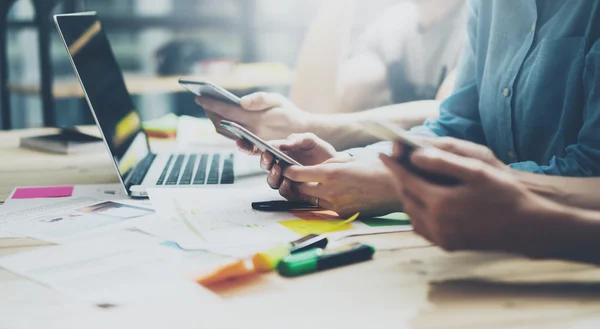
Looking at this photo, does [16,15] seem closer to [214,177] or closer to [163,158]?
[163,158]

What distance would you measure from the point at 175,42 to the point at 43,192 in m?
2.31

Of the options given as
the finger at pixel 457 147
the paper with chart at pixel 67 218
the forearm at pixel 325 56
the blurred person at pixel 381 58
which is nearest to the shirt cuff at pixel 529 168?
the finger at pixel 457 147

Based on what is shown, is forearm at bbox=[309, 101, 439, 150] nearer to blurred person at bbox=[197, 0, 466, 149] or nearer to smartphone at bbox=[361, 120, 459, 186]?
blurred person at bbox=[197, 0, 466, 149]

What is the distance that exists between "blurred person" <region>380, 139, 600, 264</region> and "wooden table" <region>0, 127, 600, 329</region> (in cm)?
5

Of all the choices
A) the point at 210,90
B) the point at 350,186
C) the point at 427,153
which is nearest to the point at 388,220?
the point at 350,186

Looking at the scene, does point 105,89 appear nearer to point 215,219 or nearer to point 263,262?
point 215,219

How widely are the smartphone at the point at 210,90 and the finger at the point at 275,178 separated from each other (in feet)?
0.99

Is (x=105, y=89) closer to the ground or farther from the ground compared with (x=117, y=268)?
farther from the ground

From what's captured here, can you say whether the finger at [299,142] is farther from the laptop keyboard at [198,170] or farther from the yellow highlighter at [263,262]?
the yellow highlighter at [263,262]

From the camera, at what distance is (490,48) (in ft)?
4.05

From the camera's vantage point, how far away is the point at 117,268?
73cm

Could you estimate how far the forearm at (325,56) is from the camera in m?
2.06

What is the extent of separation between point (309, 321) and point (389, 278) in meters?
0.14

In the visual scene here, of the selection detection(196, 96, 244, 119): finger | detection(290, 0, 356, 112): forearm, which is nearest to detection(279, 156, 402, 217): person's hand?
detection(196, 96, 244, 119): finger
